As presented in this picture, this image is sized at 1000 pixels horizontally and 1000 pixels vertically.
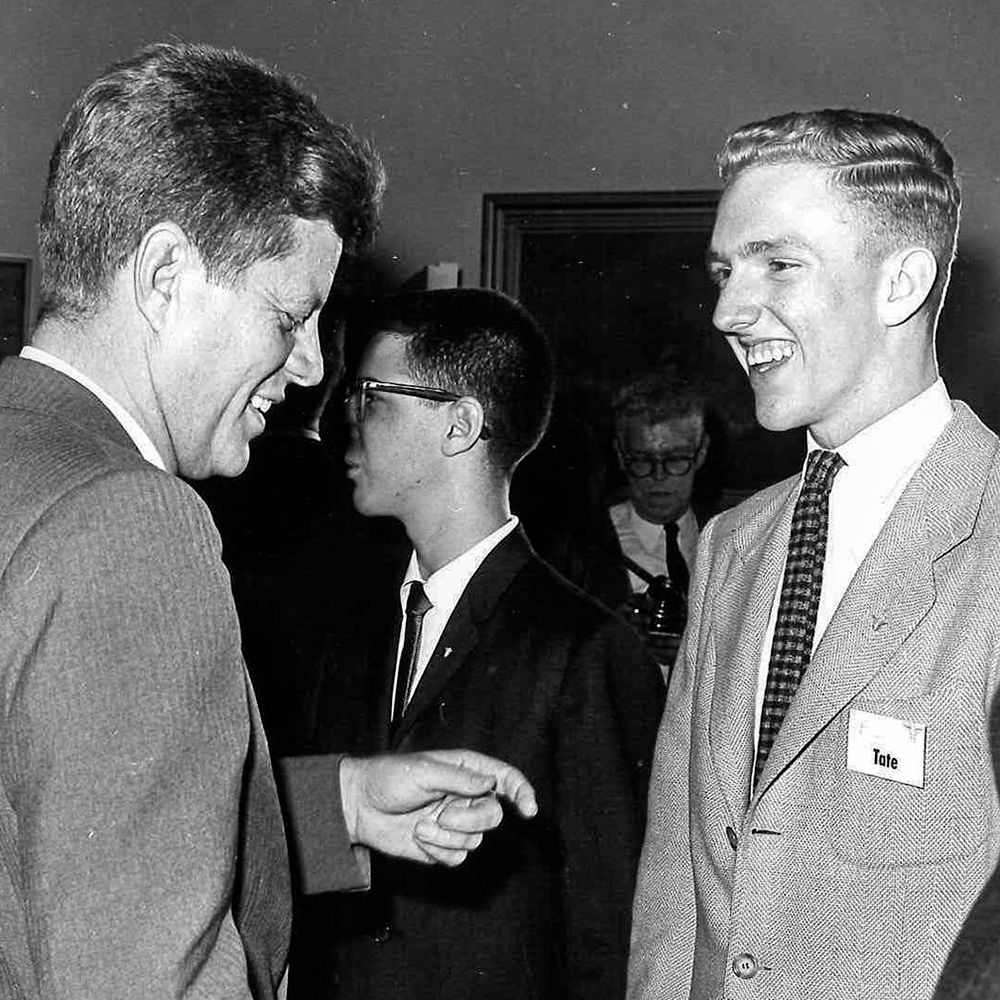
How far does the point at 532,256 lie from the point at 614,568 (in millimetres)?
1544

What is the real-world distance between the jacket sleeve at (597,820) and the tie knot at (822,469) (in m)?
0.62

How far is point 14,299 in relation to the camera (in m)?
5.38

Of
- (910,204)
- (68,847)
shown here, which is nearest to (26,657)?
(68,847)

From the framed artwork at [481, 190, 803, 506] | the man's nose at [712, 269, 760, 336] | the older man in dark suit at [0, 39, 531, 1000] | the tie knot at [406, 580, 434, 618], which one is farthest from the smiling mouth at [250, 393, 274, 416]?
the framed artwork at [481, 190, 803, 506]

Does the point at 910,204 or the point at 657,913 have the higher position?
the point at 910,204

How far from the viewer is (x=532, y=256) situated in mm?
5488

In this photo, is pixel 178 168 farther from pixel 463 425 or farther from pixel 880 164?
pixel 463 425

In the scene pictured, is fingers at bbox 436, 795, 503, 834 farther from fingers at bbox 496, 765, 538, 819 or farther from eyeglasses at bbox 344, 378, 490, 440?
eyeglasses at bbox 344, 378, 490, 440

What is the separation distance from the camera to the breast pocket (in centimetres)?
164

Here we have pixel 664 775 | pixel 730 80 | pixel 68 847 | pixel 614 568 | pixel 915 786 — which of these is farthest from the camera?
pixel 730 80

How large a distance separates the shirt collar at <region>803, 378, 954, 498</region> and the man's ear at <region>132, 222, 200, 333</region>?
1028mm

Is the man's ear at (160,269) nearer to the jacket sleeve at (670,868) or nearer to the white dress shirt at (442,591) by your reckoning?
the jacket sleeve at (670,868)

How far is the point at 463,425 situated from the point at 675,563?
1952 millimetres

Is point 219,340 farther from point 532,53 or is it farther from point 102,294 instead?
point 532,53
